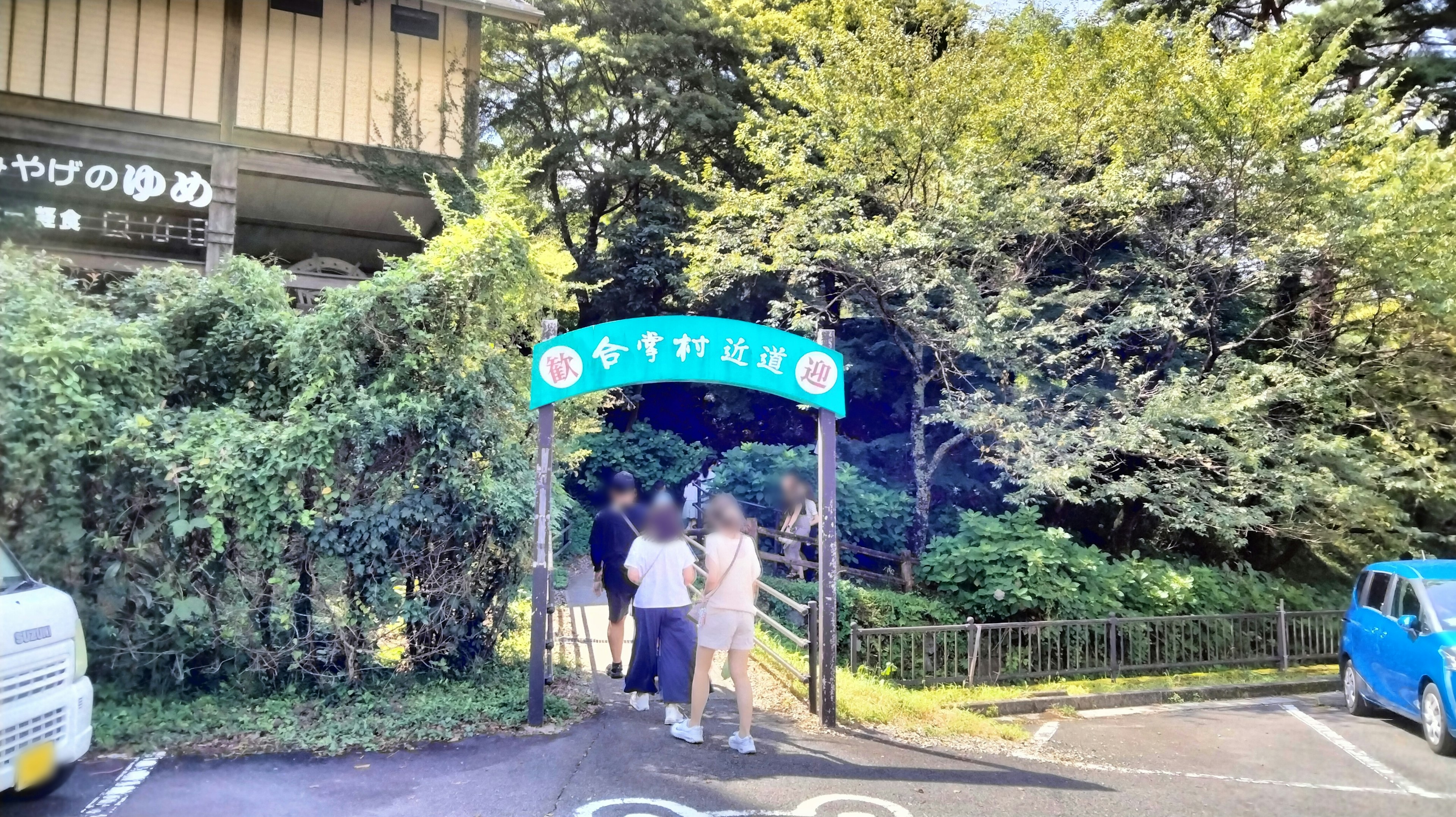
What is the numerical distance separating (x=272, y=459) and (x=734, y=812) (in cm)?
404

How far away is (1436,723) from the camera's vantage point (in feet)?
23.8

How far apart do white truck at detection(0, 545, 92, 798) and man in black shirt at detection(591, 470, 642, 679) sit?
368cm

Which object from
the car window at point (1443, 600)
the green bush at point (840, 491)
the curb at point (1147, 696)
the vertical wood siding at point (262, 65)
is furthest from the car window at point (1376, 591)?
the vertical wood siding at point (262, 65)

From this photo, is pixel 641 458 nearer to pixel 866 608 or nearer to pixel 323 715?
pixel 866 608

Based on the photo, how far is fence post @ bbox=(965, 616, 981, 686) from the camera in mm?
9281

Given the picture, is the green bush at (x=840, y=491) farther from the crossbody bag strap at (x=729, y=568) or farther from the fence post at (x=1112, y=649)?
the crossbody bag strap at (x=729, y=568)

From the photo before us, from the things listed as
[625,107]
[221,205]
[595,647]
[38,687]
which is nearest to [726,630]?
[595,647]

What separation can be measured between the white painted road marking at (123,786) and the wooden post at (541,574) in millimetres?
2351

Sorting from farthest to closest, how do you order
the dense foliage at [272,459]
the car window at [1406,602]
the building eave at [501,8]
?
the building eave at [501,8]
the car window at [1406,602]
the dense foliage at [272,459]

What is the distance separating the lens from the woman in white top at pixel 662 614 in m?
6.45

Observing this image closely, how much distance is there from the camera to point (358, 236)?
549 inches

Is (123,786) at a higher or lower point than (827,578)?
lower

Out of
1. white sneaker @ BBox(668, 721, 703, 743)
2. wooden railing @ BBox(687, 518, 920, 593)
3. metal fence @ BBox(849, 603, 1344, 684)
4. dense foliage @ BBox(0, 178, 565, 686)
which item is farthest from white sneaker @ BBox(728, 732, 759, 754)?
wooden railing @ BBox(687, 518, 920, 593)

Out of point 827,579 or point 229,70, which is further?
point 229,70
